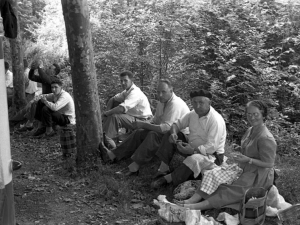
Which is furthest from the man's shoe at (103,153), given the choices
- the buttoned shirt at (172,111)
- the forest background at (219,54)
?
the forest background at (219,54)

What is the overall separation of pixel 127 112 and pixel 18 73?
4394mm

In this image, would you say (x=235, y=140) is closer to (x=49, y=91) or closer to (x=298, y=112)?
(x=298, y=112)

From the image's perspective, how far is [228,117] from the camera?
9094 millimetres

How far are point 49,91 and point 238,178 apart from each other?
226 inches

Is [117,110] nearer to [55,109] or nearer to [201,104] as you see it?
[55,109]

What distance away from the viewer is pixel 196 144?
17.4 ft

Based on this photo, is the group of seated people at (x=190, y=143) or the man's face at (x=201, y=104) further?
the man's face at (x=201, y=104)

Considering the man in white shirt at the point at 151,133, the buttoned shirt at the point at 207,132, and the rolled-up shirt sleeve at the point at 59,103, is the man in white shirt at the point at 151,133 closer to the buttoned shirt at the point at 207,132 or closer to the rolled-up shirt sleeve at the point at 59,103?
the buttoned shirt at the point at 207,132

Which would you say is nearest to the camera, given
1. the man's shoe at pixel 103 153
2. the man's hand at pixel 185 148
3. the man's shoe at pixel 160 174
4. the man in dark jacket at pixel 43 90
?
the man's hand at pixel 185 148

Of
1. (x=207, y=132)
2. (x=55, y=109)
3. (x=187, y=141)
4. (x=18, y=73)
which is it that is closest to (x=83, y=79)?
(x=187, y=141)

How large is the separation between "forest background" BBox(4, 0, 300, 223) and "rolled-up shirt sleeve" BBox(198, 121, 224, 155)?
3563mm

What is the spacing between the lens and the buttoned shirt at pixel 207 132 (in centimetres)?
508

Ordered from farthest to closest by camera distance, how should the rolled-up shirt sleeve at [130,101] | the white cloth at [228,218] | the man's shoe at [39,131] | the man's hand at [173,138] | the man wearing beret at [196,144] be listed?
the man's shoe at [39,131], the rolled-up shirt sleeve at [130,101], the man's hand at [173,138], the man wearing beret at [196,144], the white cloth at [228,218]

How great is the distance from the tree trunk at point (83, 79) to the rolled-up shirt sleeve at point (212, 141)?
192 cm
